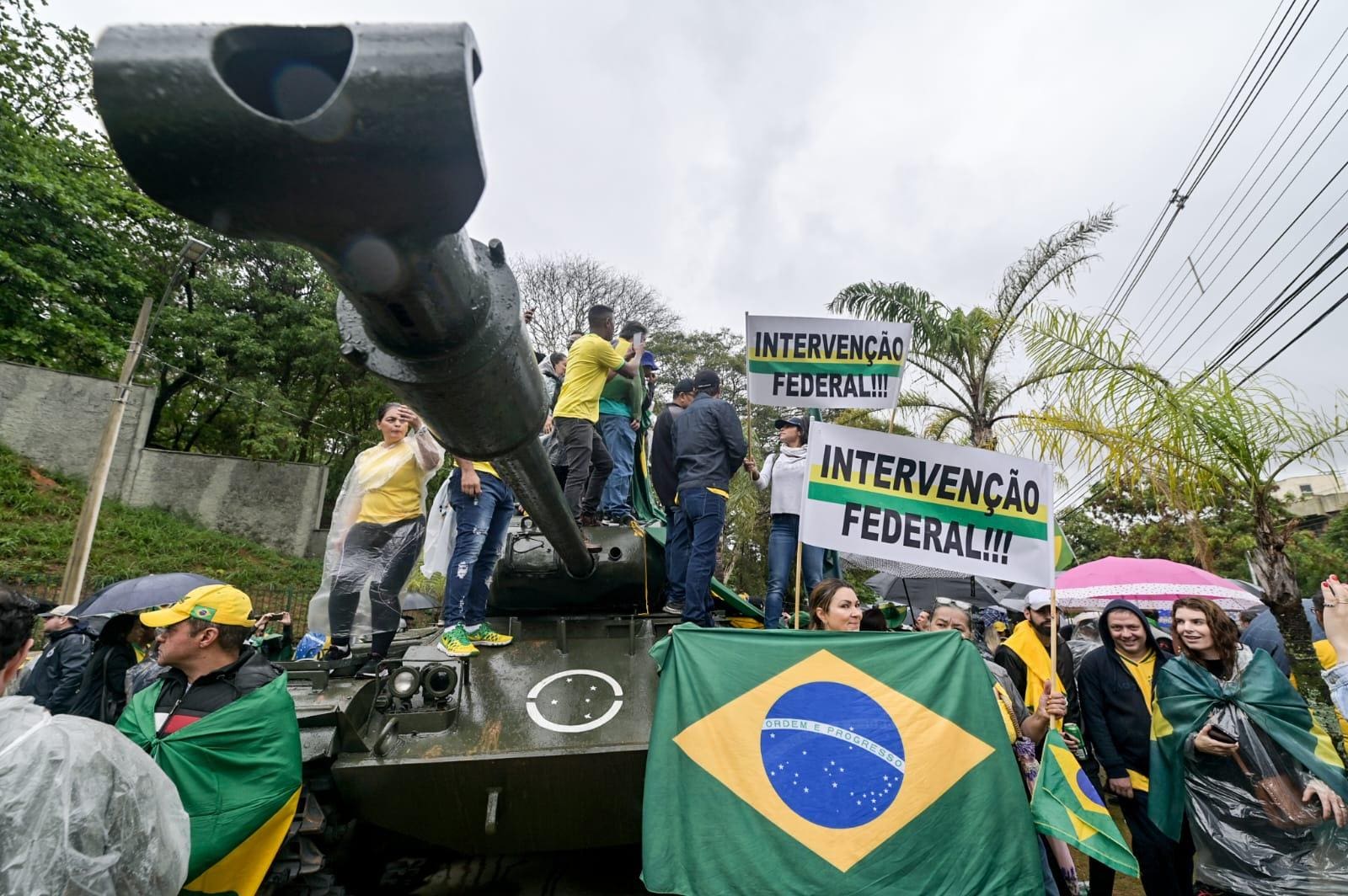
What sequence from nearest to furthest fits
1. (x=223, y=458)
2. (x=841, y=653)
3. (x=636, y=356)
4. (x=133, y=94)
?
(x=133, y=94), (x=841, y=653), (x=636, y=356), (x=223, y=458)

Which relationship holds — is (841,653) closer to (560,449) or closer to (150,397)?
(560,449)

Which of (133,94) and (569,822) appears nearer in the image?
(133,94)

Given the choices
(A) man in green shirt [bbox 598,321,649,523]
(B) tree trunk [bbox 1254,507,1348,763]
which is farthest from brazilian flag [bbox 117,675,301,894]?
(B) tree trunk [bbox 1254,507,1348,763]

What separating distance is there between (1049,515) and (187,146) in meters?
4.28

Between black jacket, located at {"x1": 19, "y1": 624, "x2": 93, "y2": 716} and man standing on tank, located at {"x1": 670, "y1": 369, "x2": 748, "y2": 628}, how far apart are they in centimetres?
321

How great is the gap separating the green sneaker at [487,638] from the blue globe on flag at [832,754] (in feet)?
5.97

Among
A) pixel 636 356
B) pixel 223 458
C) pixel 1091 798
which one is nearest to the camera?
pixel 1091 798

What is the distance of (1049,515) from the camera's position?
4.14 m

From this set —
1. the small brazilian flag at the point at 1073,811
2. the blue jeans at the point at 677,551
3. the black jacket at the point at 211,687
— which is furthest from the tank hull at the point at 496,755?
the small brazilian flag at the point at 1073,811

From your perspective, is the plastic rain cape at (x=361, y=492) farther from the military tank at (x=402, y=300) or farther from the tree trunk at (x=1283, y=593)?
the tree trunk at (x=1283, y=593)

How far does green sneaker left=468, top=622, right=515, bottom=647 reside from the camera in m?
4.42

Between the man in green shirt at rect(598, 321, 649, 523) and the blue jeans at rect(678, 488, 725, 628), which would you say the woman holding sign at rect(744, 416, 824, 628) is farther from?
the man in green shirt at rect(598, 321, 649, 523)

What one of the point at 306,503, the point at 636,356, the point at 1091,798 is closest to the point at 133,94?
the point at 1091,798

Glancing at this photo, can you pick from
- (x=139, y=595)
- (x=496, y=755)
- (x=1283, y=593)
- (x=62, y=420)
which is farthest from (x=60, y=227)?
(x=1283, y=593)
